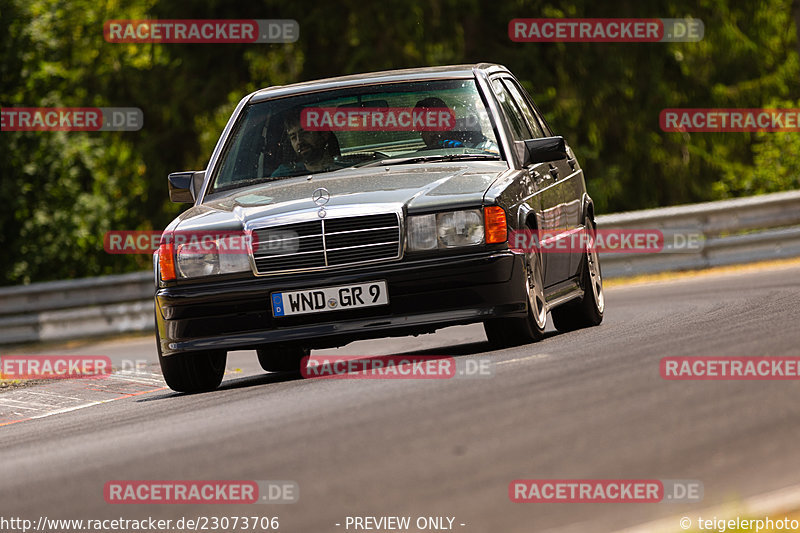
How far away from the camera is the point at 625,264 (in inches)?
703

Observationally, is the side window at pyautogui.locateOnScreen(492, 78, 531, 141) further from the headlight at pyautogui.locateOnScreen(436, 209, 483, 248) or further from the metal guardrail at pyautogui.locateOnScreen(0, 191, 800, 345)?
the metal guardrail at pyautogui.locateOnScreen(0, 191, 800, 345)

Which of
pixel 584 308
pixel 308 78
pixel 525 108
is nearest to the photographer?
pixel 584 308

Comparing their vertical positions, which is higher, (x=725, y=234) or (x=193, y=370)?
(x=193, y=370)

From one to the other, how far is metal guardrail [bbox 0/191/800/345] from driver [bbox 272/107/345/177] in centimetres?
937

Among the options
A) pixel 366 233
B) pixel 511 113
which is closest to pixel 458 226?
pixel 366 233

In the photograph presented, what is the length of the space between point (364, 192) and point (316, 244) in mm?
425

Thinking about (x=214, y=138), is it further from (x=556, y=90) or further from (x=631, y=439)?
(x=631, y=439)

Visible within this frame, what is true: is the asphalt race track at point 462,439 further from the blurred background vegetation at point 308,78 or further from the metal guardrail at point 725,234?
the blurred background vegetation at point 308,78

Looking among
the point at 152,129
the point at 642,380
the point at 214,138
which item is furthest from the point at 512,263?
the point at 214,138

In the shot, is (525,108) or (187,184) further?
(525,108)

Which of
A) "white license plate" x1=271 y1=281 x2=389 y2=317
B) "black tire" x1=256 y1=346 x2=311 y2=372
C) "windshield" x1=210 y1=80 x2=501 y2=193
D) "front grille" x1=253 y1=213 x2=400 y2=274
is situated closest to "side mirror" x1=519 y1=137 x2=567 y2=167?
"windshield" x1=210 y1=80 x2=501 y2=193

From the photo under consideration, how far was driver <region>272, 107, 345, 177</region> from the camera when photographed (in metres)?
8.90

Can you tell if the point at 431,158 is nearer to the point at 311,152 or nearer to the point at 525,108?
the point at 311,152

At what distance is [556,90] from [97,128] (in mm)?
9185
